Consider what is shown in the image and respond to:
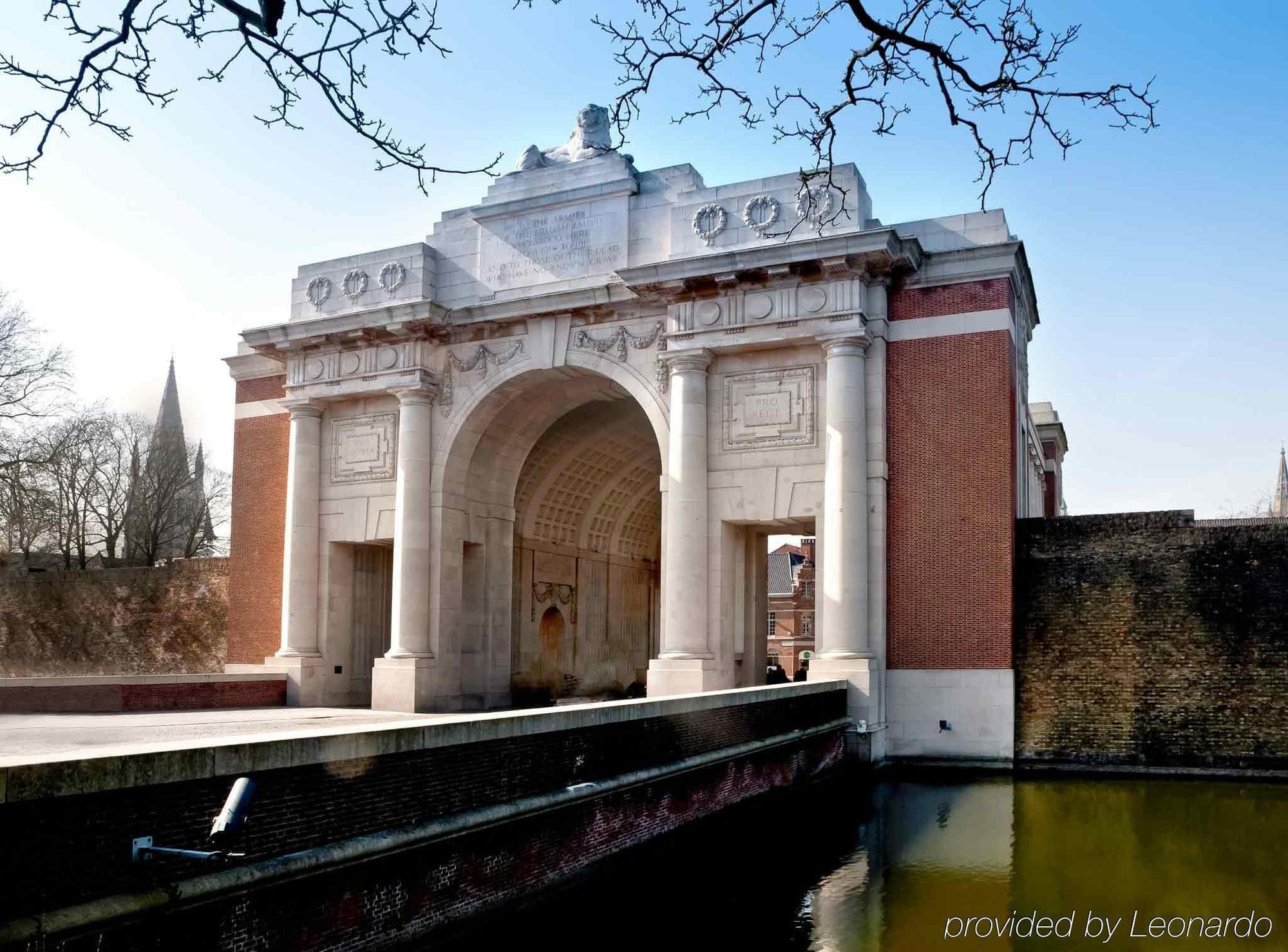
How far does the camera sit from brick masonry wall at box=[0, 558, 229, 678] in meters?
32.6

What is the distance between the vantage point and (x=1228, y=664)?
20.0 m

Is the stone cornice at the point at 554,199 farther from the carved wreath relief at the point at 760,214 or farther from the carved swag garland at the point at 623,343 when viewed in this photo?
the carved wreath relief at the point at 760,214

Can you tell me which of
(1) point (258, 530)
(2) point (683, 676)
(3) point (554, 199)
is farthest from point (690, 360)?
(1) point (258, 530)

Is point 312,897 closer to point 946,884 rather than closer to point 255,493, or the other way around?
point 946,884

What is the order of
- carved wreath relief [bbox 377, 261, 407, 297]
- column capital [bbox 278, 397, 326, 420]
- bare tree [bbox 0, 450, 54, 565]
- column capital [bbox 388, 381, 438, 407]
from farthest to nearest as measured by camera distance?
1. bare tree [bbox 0, 450, 54, 565]
2. column capital [bbox 278, 397, 326, 420]
3. carved wreath relief [bbox 377, 261, 407, 297]
4. column capital [bbox 388, 381, 438, 407]

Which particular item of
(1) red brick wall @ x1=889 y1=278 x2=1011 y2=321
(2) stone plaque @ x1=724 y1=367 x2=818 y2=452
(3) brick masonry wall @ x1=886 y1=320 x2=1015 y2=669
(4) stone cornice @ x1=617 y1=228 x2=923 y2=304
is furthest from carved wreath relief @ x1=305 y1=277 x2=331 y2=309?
(3) brick masonry wall @ x1=886 y1=320 x2=1015 y2=669

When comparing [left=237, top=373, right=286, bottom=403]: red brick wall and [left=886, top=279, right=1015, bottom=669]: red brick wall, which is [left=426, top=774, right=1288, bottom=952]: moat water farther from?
[left=237, top=373, right=286, bottom=403]: red brick wall

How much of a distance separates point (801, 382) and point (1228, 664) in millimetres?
8809

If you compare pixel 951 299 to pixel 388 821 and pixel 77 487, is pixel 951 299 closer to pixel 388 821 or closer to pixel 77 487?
pixel 388 821

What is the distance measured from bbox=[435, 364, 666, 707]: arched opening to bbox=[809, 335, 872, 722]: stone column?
403cm

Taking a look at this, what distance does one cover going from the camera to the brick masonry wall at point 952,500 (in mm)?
21141

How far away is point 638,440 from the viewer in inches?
1232

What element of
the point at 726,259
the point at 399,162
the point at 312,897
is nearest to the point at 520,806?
the point at 312,897

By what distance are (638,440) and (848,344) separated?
10.3 meters
